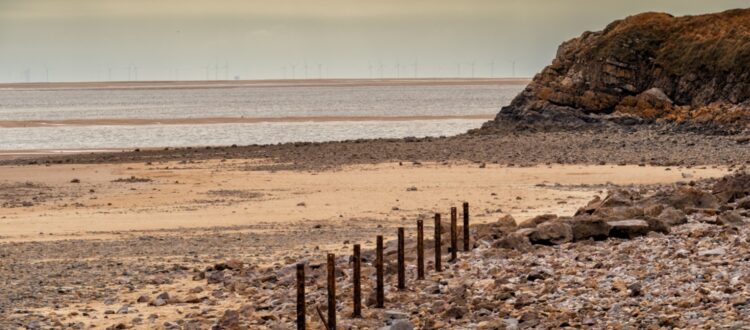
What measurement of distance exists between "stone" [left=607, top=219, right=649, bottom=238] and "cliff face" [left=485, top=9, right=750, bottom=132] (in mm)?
36232

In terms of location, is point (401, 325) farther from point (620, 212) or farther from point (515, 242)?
point (620, 212)

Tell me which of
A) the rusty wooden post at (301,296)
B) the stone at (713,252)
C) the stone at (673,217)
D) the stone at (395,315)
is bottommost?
the stone at (395,315)

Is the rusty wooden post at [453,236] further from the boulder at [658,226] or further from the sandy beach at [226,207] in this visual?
the sandy beach at [226,207]

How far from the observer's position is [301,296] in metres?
16.3

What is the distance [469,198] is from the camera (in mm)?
34969

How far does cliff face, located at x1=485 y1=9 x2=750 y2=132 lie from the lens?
58.3 m

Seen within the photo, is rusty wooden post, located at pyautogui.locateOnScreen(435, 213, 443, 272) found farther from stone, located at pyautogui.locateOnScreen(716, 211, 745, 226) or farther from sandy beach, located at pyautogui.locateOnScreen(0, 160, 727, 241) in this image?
sandy beach, located at pyautogui.locateOnScreen(0, 160, 727, 241)

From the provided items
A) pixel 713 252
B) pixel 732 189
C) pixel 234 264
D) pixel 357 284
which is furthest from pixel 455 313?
pixel 732 189

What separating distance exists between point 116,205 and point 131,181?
24.1 feet

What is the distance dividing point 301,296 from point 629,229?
614 centimetres

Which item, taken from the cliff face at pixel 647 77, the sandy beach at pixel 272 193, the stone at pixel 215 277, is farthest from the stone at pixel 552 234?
the cliff face at pixel 647 77

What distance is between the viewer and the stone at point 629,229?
2014 cm

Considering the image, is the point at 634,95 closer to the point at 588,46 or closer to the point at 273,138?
the point at 588,46

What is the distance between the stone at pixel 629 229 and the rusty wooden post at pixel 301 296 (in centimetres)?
597
